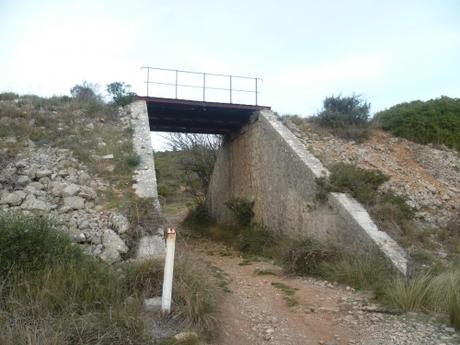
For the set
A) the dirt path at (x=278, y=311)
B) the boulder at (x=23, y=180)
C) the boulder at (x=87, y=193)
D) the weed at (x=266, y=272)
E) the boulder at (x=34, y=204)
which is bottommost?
the dirt path at (x=278, y=311)

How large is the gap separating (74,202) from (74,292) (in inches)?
117

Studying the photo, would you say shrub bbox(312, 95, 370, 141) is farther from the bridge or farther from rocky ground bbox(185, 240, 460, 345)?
rocky ground bbox(185, 240, 460, 345)

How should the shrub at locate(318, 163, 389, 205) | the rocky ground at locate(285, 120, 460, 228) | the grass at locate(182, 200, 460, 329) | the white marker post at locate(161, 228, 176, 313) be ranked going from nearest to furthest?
the white marker post at locate(161, 228, 176, 313), the grass at locate(182, 200, 460, 329), the shrub at locate(318, 163, 389, 205), the rocky ground at locate(285, 120, 460, 228)

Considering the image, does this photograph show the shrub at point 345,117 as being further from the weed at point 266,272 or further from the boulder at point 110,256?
the boulder at point 110,256

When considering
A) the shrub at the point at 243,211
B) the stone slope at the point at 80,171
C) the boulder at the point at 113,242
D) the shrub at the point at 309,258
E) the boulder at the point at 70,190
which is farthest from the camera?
the shrub at the point at 243,211

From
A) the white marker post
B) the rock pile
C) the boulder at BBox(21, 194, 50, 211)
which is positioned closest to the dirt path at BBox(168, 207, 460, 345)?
the white marker post

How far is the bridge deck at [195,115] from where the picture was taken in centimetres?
1262

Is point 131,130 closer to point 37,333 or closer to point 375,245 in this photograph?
point 375,245

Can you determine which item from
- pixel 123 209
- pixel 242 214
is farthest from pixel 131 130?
pixel 242 214

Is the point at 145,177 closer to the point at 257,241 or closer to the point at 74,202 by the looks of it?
the point at 74,202

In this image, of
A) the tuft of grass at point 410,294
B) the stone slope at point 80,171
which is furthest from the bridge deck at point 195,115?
the tuft of grass at point 410,294

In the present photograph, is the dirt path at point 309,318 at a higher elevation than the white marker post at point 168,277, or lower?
lower

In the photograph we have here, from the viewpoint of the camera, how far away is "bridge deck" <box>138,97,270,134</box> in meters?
12.6

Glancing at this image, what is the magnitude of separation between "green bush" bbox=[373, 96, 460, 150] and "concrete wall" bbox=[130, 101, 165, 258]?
7.25 m
